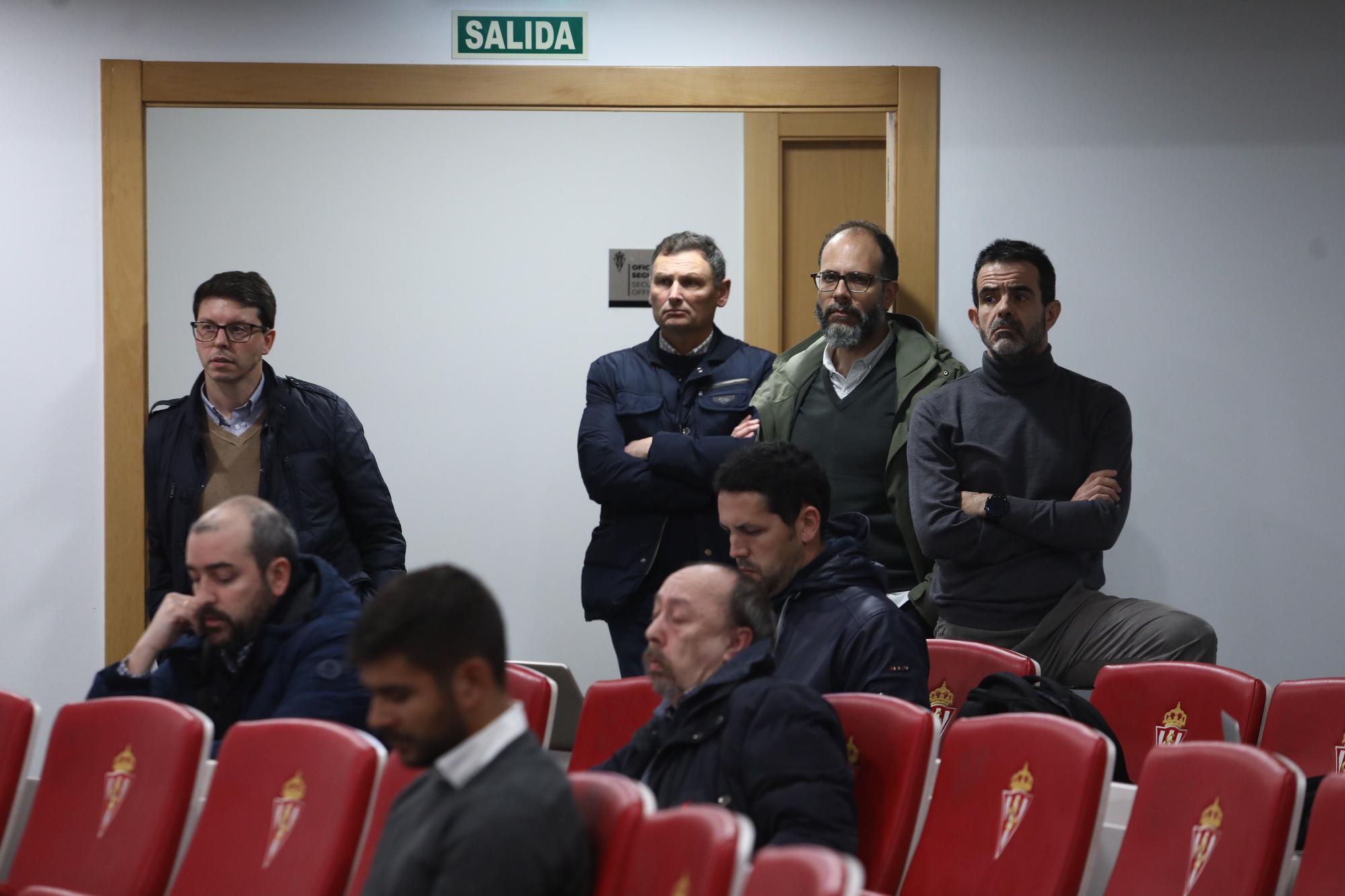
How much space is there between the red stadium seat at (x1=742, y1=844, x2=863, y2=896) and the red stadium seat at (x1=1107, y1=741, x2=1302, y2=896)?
0.74 metres

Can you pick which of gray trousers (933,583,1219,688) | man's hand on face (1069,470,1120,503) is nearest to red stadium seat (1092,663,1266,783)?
gray trousers (933,583,1219,688)

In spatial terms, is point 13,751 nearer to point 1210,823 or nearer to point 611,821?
point 611,821

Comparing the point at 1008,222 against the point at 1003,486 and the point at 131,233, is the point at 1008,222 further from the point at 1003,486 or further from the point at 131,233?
the point at 131,233

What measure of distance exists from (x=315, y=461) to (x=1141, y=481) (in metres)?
2.38

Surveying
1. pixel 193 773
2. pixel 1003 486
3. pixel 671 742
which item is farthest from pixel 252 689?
pixel 1003 486

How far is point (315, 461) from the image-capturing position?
3.59m

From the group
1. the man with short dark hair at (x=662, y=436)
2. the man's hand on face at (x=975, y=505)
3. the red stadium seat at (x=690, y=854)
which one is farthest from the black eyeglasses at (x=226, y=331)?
the red stadium seat at (x=690, y=854)

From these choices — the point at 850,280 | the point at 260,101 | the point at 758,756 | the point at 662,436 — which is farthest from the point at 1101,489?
the point at 260,101

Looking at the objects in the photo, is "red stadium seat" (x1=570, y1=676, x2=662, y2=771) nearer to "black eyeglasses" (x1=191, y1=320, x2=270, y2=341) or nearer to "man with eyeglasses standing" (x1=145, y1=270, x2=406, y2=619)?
"man with eyeglasses standing" (x1=145, y1=270, x2=406, y2=619)

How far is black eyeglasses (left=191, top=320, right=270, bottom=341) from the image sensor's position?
3.60 metres

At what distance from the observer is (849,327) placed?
3703mm

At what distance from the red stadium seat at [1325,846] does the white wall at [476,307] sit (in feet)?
8.80

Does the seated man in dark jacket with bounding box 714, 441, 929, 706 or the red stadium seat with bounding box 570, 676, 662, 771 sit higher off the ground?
the seated man in dark jacket with bounding box 714, 441, 929, 706

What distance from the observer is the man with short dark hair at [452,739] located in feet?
5.04
